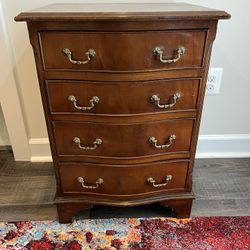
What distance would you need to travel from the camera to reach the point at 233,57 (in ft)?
4.34

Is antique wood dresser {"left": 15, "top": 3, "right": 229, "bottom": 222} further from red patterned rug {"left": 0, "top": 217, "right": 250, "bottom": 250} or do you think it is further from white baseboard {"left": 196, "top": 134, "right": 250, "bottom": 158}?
white baseboard {"left": 196, "top": 134, "right": 250, "bottom": 158}

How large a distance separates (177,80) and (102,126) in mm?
304

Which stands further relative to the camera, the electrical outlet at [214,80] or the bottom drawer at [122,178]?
the electrical outlet at [214,80]

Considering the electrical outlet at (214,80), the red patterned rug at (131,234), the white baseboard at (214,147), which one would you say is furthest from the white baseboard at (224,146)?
the red patterned rug at (131,234)

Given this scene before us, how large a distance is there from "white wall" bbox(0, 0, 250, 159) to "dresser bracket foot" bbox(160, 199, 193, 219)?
525mm

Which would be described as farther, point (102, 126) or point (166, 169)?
point (166, 169)

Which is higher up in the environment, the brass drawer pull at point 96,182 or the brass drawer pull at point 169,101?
the brass drawer pull at point 169,101

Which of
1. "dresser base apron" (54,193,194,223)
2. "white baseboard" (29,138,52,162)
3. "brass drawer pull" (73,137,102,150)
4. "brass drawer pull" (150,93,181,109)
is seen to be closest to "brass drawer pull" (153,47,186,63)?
"brass drawer pull" (150,93,181,109)

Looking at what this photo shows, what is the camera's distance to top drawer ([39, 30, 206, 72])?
0.76 metres

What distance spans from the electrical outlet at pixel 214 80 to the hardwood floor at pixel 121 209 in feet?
1.44

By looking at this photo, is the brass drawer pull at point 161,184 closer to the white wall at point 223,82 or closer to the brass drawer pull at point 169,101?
the brass drawer pull at point 169,101

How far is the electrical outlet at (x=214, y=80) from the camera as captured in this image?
53.1 inches

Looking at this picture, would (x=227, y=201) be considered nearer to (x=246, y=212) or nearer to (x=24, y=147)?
(x=246, y=212)

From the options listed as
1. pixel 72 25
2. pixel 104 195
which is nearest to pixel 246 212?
pixel 104 195
